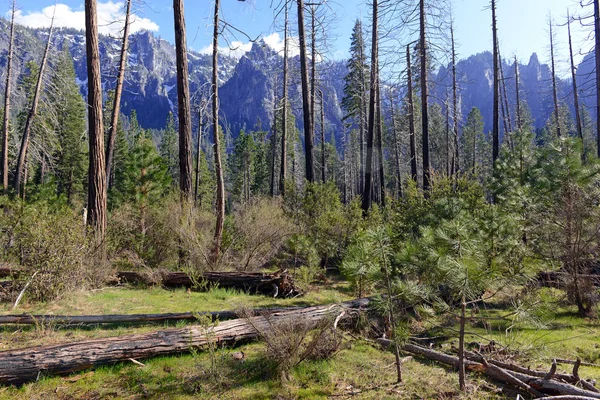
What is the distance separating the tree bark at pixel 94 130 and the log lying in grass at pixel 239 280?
1.77m

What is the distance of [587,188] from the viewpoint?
652 centimetres

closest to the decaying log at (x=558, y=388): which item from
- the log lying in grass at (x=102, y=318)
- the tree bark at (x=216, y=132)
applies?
the log lying in grass at (x=102, y=318)

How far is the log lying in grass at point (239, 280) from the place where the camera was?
7.64 meters

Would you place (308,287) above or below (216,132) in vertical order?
below

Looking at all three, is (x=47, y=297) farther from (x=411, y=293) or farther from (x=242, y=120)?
(x=242, y=120)

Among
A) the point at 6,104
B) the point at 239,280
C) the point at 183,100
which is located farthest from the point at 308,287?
the point at 6,104

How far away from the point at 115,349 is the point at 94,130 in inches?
255

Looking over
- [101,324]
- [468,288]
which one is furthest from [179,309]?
[468,288]

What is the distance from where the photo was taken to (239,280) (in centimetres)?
781

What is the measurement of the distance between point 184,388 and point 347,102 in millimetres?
28104

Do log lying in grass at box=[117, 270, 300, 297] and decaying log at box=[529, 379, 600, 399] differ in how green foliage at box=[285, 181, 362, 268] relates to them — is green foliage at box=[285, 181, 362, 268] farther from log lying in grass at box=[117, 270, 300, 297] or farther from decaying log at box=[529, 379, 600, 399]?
decaying log at box=[529, 379, 600, 399]

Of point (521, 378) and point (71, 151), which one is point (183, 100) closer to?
Result: point (521, 378)

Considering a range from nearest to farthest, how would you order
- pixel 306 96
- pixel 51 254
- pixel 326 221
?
pixel 51 254, pixel 326 221, pixel 306 96

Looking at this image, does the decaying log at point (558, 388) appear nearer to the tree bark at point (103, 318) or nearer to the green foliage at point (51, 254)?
the tree bark at point (103, 318)
